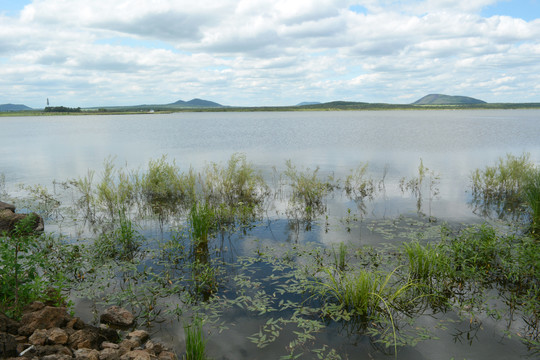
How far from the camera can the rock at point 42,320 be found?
519cm

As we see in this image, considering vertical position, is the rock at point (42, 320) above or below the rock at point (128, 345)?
above

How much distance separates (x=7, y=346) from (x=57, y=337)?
62 centimetres

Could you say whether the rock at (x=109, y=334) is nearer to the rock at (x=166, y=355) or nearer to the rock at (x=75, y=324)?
the rock at (x=75, y=324)

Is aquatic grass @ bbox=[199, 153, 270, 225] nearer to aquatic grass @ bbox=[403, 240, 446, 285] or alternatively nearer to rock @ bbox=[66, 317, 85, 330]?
aquatic grass @ bbox=[403, 240, 446, 285]

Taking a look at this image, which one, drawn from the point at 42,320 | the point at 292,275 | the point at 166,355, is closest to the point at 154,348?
the point at 166,355

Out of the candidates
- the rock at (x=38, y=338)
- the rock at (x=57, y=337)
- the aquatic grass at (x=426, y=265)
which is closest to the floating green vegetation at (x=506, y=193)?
the aquatic grass at (x=426, y=265)

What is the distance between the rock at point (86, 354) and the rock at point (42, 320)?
3.10ft

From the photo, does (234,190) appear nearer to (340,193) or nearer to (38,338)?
(340,193)

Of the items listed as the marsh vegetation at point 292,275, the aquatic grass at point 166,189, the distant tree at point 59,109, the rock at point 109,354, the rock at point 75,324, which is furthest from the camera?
the distant tree at point 59,109

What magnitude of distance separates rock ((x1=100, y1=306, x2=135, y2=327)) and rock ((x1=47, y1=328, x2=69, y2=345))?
118cm

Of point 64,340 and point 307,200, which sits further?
point 307,200

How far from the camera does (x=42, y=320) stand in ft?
17.5

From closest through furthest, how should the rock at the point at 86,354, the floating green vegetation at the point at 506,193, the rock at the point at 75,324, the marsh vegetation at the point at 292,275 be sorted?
the rock at the point at 86,354
the rock at the point at 75,324
the marsh vegetation at the point at 292,275
the floating green vegetation at the point at 506,193

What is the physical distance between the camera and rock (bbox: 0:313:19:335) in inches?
199
